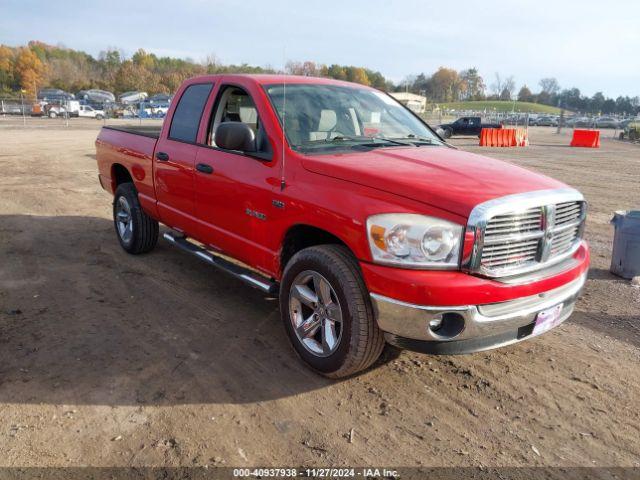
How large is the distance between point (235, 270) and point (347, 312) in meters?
1.44

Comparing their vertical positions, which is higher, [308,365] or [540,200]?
[540,200]

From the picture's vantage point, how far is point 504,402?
128 inches

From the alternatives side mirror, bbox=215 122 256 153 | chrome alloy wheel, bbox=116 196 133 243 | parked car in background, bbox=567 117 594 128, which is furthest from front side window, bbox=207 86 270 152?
parked car in background, bbox=567 117 594 128

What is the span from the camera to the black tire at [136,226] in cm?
584

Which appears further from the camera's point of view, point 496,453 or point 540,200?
point 540,200

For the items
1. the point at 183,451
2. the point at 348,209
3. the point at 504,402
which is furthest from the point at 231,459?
the point at 504,402

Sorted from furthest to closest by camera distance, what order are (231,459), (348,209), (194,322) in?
(194,322), (348,209), (231,459)

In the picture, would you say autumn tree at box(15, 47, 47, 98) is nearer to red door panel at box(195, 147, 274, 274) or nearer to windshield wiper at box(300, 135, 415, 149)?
red door panel at box(195, 147, 274, 274)

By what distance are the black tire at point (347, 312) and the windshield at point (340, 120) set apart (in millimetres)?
880

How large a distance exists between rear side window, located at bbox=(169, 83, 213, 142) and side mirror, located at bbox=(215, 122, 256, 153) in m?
1.02

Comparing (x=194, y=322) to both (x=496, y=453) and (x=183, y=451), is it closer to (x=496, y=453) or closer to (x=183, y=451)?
(x=183, y=451)

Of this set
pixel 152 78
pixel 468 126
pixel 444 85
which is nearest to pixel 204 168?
pixel 468 126

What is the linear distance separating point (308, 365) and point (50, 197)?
7.73 m

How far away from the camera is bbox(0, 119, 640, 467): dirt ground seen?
2785 millimetres
